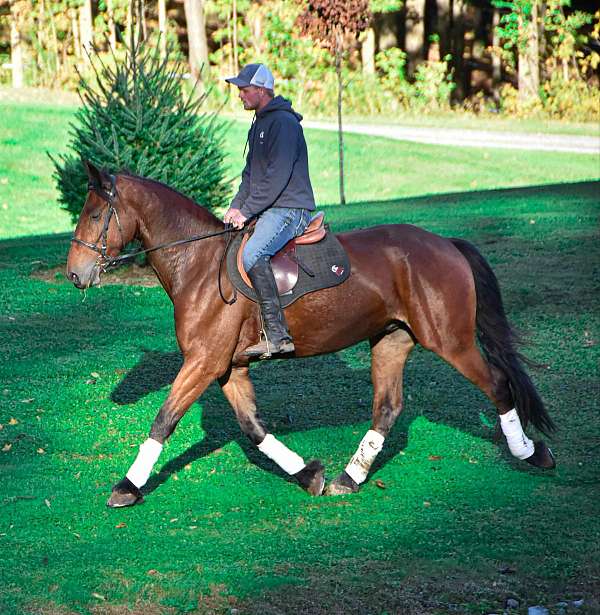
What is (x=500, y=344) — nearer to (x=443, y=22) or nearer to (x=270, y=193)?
(x=270, y=193)

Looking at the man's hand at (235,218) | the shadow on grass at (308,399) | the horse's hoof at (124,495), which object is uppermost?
the man's hand at (235,218)

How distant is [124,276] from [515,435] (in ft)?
27.7

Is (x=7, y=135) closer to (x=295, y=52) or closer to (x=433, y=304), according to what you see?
(x=295, y=52)

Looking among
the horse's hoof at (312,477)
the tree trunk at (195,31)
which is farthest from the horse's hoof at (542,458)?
the tree trunk at (195,31)

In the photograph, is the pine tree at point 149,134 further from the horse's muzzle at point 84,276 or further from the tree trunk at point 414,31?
the tree trunk at point 414,31

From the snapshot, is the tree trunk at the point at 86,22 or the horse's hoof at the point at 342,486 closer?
the horse's hoof at the point at 342,486

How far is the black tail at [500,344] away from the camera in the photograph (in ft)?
25.3

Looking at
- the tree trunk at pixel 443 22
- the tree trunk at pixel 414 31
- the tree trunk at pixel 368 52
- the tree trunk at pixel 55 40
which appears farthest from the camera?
the tree trunk at pixel 443 22

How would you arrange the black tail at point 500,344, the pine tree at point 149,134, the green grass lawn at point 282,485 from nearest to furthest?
the green grass lawn at point 282,485 < the black tail at point 500,344 < the pine tree at point 149,134

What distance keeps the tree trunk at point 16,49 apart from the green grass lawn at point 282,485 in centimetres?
2549

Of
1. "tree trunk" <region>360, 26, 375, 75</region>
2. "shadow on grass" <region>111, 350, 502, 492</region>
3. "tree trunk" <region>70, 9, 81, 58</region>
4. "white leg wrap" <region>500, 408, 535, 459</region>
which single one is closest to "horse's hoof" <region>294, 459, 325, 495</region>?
"shadow on grass" <region>111, 350, 502, 492</region>

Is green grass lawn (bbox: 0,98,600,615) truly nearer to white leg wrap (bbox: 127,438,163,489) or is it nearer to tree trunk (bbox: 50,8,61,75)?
white leg wrap (bbox: 127,438,163,489)

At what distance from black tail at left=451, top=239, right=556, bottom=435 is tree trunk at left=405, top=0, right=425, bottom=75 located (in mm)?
34524

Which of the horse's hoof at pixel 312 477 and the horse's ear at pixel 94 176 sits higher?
the horse's ear at pixel 94 176
